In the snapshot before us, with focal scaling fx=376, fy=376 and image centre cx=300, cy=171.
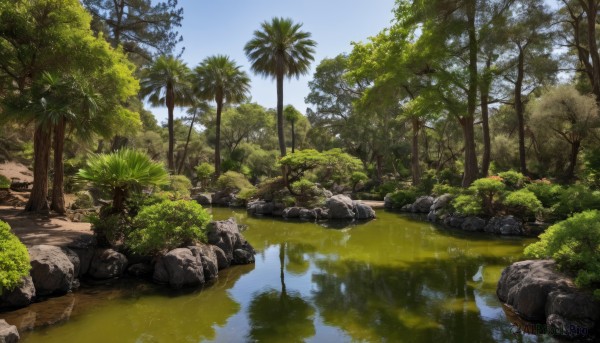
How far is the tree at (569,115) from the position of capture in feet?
65.4

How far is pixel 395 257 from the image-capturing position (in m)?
11.0

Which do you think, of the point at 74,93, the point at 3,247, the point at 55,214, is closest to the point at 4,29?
the point at 74,93

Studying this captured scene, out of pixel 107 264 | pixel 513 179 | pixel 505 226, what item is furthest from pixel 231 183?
pixel 107 264

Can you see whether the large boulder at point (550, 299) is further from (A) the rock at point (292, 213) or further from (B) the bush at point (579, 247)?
(A) the rock at point (292, 213)

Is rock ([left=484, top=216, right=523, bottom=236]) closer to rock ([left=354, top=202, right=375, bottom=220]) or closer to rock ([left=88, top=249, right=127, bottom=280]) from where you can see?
rock ([left=354, top=202, right=375, bottom=220])

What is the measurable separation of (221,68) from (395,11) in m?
16.2

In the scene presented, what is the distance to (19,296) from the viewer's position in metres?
6.41

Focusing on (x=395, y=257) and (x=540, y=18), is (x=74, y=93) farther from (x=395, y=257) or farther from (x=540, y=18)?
(x=540, y=18)

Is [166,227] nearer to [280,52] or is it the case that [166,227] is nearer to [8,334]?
[8,334]

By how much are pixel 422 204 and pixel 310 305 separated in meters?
15.9

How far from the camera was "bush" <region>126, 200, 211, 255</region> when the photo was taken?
8477mm

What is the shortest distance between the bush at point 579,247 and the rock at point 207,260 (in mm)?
6777

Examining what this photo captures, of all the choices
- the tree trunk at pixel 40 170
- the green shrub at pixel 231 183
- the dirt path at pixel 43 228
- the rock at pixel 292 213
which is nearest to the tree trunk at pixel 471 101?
the rock at pixel 292 213

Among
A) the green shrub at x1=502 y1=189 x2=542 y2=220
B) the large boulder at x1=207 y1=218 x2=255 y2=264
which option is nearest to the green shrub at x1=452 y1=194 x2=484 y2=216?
the green shrub at x1=502 y1=189 x2=542 y2=220
